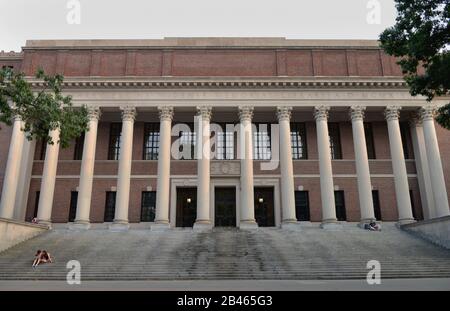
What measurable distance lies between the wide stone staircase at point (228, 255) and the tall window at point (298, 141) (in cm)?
827

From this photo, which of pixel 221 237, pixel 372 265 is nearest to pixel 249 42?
pixel 221 237

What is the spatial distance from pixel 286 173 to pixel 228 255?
10.2m

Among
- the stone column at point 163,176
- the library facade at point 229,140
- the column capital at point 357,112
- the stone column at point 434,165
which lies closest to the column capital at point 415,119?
the library facade at point 229,140

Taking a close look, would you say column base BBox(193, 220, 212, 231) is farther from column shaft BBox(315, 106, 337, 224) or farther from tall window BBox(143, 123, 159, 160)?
tall window BBox(143, 123, 159, 160)

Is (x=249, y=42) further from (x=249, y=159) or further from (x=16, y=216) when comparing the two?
(x=16, y=216)

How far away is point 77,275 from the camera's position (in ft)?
54.1

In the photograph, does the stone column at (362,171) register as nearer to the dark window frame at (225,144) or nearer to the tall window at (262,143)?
the tall window at (262,143)

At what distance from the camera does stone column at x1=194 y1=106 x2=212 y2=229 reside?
88.4 ft

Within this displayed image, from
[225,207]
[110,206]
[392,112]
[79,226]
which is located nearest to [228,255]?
[225,207]

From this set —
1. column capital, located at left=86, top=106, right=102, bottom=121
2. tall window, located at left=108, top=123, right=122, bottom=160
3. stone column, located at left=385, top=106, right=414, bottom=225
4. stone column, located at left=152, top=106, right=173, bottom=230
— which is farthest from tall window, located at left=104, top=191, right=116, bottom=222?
stone column, located at left=385, top=106, right=414, bottom=225

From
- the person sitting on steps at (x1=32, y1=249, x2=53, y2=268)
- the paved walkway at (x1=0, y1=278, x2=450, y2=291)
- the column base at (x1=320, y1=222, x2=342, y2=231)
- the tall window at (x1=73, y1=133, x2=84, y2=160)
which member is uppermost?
the tall window at (x1=73, y1=133, x2=84, y2=160)

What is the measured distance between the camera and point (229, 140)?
32969 millimetres

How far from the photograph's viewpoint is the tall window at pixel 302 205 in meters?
31.3

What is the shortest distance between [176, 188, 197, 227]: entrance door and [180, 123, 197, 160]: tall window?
2.97 metres
